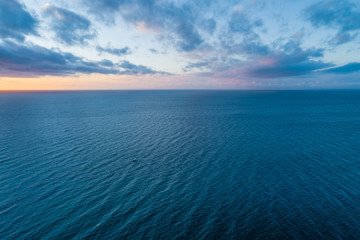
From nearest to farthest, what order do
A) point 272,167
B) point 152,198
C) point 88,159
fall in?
point 152,198, point 272,167, point 88,159

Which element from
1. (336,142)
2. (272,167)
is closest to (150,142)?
(272,167)

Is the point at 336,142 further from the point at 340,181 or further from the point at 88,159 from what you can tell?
the point at 88,159

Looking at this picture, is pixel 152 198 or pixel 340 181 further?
pixel 340 181

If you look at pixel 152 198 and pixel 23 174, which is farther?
pixel 23 174

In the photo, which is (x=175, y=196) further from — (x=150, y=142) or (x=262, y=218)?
(x=150, y=142)

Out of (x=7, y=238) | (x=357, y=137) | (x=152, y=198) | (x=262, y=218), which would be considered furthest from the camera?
(x=357, y=137)

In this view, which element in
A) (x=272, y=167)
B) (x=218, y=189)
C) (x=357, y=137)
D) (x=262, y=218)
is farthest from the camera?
(x=357, y=137)

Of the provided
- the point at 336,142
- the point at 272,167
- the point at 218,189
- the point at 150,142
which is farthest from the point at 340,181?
the point at 150,142

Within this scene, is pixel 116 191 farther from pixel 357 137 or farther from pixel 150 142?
pixel 357 137

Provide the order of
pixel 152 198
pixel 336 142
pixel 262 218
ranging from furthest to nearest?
1. pixel 336 142
2. pixel 152 198
3. pixel 262 218
